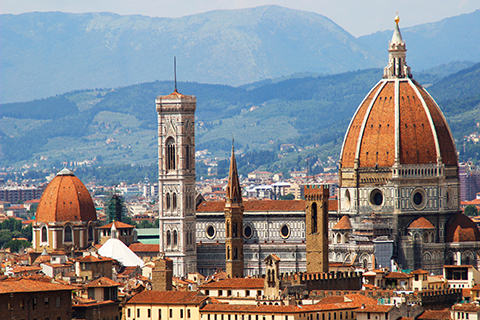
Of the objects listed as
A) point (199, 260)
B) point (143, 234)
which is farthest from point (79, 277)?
point (143, 234)

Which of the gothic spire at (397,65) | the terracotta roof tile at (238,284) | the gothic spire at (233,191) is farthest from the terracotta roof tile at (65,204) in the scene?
the terracotta roof tile at (238,284)

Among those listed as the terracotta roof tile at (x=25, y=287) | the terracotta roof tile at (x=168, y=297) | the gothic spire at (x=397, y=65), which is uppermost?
the gothic spire at (x=397, y=65)

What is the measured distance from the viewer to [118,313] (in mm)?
72188

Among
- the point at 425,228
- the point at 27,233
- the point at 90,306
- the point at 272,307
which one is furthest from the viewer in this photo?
the point at 27,233

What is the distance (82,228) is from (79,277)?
128 ft

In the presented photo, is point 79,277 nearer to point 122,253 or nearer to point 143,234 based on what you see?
point 122,253

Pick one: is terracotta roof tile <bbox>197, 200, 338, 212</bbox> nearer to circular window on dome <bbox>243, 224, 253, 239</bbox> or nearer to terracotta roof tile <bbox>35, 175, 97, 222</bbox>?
circular window on dome <bbox>243, 224, 253, 239</bbox>

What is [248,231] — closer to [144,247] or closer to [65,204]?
[144,247]

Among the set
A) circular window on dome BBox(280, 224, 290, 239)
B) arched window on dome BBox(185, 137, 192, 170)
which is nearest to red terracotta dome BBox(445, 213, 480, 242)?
circular window on dome BBox(280, 224, 290, 239)

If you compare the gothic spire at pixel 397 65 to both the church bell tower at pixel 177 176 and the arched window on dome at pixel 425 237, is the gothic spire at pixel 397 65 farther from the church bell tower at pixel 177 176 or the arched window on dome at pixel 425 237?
the church bell tower at pixel 177 176

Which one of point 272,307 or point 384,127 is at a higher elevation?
point 384,127

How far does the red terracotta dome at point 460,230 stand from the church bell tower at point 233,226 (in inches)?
731

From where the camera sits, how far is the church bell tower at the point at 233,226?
9744 centimetres

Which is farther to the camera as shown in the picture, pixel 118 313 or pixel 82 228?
pixel 82 228
